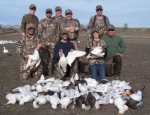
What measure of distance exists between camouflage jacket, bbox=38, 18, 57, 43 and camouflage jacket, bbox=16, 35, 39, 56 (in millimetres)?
473

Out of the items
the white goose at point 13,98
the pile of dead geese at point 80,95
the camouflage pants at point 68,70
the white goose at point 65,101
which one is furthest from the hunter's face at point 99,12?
the white goose at point 13,98

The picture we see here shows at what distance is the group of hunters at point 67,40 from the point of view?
9570 mm

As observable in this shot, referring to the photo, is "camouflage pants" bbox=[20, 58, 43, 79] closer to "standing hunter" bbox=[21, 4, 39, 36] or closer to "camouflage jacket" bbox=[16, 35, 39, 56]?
"camouflage jacket" bbox=[16, 35, 39, 56]

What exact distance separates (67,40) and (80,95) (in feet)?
10.6

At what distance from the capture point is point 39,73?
9.98m

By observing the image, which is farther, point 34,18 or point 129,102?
point 34,18

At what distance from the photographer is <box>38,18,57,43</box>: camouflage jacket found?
33.5 feet

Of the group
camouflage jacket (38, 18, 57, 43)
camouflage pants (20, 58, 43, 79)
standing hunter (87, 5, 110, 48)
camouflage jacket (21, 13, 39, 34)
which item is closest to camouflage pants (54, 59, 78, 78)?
camouflage pants (20, 58, 43, 79)

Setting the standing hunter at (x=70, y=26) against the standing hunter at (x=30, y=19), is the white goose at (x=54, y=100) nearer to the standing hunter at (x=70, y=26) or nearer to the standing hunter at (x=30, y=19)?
the standing hunter at (x=70, y=26)

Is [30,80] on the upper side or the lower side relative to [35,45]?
lower

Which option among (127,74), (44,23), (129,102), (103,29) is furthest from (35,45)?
(129,102)

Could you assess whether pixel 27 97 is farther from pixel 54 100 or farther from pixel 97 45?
pixel 97 45

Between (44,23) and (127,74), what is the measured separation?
345 centimetres

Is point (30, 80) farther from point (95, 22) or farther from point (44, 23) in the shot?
point (95, 22)
